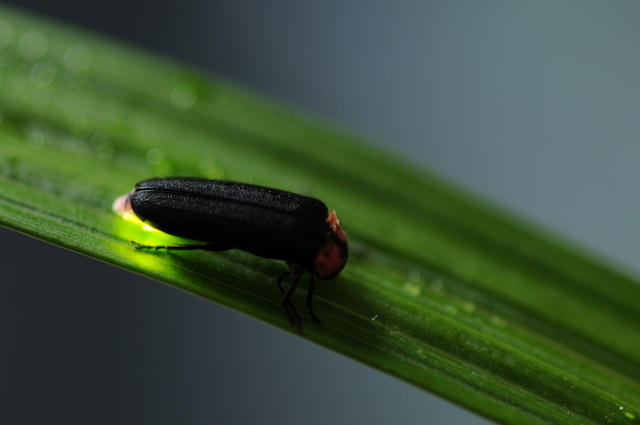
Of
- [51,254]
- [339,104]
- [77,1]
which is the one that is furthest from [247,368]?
[77,1]

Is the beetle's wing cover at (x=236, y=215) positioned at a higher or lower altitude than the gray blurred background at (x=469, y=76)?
lower

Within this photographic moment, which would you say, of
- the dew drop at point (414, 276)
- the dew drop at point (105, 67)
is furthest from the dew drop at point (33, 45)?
the dew drop at point (414, 276)

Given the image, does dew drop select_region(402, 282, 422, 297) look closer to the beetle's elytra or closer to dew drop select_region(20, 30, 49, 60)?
the beetle's elytra

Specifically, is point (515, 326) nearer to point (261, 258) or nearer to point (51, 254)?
point (261, 258)

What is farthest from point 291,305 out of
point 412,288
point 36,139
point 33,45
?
point 33,45

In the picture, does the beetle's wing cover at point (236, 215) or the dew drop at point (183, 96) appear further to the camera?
the dew drop at point (183, 96)

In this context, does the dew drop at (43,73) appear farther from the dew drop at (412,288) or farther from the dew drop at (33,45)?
the dew drop at (412,288)
